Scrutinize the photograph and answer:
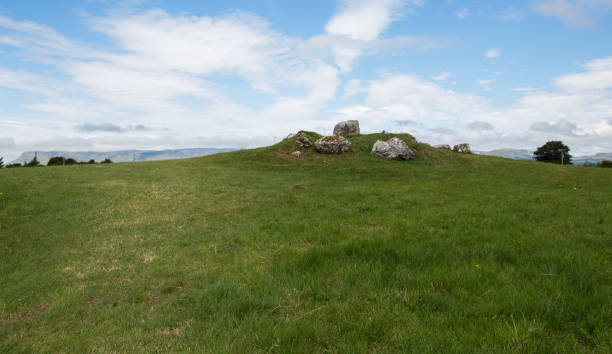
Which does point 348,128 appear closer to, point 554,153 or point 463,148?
point 463,148

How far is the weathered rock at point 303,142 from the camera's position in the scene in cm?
3747

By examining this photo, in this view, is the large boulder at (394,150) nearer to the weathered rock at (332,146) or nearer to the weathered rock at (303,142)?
the weathered rock at (332,146)

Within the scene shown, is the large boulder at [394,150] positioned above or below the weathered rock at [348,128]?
below

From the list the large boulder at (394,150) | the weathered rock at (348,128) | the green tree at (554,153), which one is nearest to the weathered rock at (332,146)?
the large boulder at (394,150)

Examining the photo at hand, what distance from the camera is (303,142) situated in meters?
38.0

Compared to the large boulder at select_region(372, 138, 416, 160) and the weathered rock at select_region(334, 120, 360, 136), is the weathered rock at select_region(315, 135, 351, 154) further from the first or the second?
the weathered rock at select_region(334, 120, 360, 136)

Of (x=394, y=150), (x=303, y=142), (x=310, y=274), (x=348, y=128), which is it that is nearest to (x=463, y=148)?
(x=348, y=128)

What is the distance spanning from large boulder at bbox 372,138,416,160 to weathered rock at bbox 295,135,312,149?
855 centimetres

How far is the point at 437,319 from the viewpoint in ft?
15.7

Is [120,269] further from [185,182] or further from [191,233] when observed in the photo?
[185,182]

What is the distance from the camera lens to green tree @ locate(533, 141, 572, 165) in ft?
202

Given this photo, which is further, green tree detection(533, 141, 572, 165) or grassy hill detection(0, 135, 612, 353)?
green tree detection(533, 141, 572, 165)

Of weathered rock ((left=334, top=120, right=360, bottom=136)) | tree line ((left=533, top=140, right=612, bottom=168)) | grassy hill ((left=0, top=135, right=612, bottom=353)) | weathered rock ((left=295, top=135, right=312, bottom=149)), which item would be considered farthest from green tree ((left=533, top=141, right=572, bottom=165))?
grassy hill ((left=0, top=135, right=612, bottom=353))

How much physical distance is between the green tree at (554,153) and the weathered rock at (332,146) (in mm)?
54665
